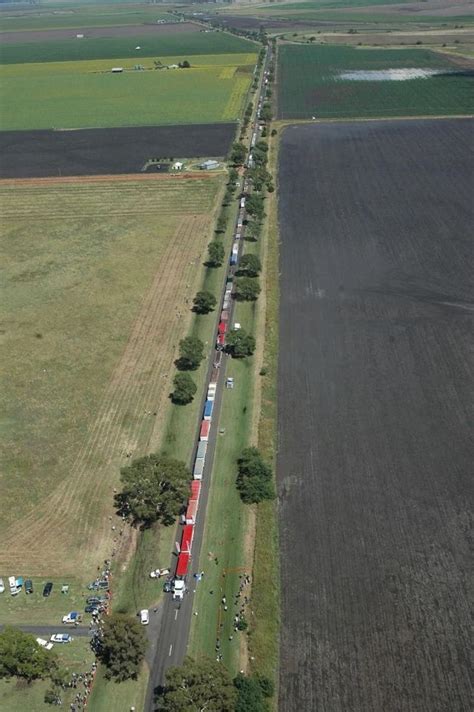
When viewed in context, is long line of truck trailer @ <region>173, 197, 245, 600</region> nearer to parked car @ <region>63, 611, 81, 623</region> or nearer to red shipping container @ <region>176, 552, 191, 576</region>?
red shipping container @ <region>176, 552, 191, 576</region>

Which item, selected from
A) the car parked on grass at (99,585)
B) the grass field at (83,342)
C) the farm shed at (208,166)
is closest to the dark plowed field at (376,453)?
the car parked on grass at (99,585)

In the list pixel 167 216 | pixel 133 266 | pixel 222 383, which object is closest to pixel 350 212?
pixel 167 216

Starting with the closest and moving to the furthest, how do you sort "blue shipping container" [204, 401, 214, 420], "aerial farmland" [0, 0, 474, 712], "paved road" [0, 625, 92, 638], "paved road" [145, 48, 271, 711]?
"aerial farmland" [0, 0, 474, 712] < "paved road" [145, 48, 271, 711] < "paved road" [0, 625, 92, 638] < "blue shipping container" [204, 401, 214, 420]

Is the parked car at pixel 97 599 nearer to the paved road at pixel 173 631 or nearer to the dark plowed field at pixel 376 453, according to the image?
the paved road at pixel 173 631

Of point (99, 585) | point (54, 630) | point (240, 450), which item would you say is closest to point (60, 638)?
point (54, 630)

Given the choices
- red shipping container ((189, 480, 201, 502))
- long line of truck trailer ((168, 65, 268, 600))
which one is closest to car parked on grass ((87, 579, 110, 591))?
long line of truck trailer ((168, 65, 268, 600))

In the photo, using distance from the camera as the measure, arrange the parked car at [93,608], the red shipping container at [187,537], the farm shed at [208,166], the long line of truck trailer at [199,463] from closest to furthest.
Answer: the parked car at [93,608]
the long line of truck trailer at [199,463]
the red shipping container at [187,537]
the farm shed at [208,166]

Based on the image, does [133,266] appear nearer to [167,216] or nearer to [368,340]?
[167,216]
